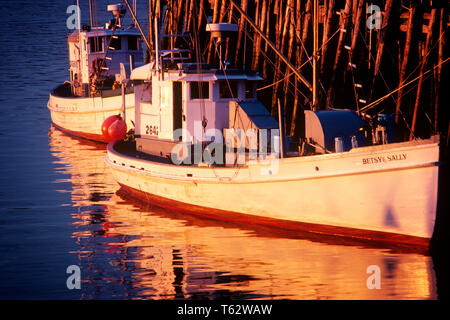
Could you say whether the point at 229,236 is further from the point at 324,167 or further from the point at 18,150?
the point at 18,150

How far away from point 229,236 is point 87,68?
19.5 meters

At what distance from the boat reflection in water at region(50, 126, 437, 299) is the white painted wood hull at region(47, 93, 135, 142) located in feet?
35.9

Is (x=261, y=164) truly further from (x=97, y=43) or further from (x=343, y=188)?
(x=97, y=43)

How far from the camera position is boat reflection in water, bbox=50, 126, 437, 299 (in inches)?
555

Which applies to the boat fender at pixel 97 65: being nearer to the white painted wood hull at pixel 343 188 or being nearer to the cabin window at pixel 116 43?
the cabin window at pixel 116 43

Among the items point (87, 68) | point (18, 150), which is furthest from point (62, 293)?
point (87, 68)

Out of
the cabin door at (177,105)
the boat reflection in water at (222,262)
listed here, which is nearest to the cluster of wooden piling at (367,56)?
the cabin door at (177,105)

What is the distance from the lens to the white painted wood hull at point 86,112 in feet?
101

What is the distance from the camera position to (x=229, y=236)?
17703 millimetres

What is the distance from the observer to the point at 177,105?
20.2 meters

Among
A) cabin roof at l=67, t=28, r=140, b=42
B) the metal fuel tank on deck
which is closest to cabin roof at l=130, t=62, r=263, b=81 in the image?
the metal fuel tank on deck

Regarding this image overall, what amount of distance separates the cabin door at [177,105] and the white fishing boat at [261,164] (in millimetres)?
28

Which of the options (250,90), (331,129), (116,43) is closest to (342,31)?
(250,90)

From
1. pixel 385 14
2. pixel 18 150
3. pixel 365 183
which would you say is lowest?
pixel 18 150
